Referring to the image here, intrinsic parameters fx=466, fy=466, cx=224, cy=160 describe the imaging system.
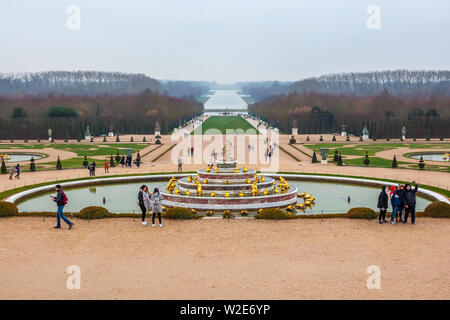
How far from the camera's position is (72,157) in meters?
48.2

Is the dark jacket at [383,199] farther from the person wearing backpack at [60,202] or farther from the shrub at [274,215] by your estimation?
the person wearing backpack at [60,202]

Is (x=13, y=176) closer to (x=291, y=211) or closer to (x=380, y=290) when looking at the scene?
(x=291, y=211)

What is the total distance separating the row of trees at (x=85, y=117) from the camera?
3246 inches

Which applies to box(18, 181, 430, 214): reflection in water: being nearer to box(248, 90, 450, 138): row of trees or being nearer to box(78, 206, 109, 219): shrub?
box(78, 206, 109, 219): shrub

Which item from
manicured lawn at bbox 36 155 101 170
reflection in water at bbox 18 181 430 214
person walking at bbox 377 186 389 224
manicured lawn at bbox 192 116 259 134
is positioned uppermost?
manicured lawn at bbox 192 116 259 134

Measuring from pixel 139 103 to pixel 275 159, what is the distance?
268 ft

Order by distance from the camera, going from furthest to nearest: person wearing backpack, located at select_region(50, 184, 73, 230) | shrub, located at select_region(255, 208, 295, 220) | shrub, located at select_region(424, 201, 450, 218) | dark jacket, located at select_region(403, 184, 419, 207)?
shrub, located at select_region(255, 208, 295, 220), shrub, located at select_region(424, 201, 450, 218), dark jacket, located at select_region(403, 184, 419, 207), person wearing backpack, located at select_region(50, 184, 73, 230)

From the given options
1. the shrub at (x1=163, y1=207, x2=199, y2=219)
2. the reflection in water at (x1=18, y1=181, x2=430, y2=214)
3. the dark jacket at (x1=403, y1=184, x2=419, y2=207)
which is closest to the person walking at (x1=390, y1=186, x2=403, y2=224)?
the dark jacket at (x1=403, y1=184, x2=419, y2=207)

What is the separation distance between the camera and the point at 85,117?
95.1m

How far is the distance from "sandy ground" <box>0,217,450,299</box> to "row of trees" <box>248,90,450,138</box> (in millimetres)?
64518

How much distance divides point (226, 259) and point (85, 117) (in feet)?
284

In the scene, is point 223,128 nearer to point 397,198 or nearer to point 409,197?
point 397,198

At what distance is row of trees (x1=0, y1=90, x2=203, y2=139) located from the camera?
82.4 metres
